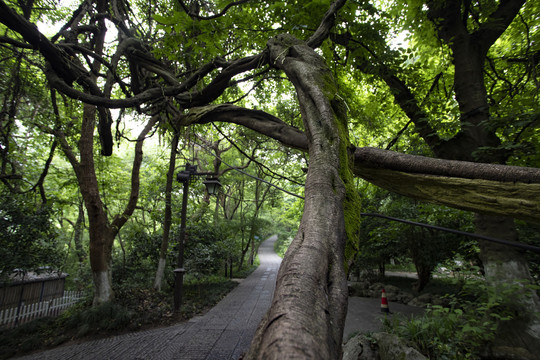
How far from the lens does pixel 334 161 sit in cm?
137

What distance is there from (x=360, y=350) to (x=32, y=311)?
32.3 feet

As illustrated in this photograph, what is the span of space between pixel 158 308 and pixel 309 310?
7.72m

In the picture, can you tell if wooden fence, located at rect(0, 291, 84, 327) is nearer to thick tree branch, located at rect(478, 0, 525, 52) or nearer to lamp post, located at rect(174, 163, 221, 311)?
lamp post, located at rect(174, 163, 221, 311)

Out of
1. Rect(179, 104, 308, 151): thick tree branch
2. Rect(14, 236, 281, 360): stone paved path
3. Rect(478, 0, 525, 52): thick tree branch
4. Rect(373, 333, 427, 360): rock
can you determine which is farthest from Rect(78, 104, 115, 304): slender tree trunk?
Rect(478, 0, 525, 52): thick tree branch

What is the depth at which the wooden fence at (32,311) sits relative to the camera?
7021mm

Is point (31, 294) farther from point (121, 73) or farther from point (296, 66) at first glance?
point (296, 66)

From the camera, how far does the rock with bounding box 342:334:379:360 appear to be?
12.1ft

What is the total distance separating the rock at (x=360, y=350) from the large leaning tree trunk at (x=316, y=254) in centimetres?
351

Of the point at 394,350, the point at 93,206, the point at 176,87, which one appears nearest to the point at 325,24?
the point at 176,87

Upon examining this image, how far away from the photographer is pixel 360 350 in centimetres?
380

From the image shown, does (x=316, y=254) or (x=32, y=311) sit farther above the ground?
(x=316, y=254)

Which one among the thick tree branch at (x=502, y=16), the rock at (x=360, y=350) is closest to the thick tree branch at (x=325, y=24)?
the thick tree branch at (x=502, y=16)

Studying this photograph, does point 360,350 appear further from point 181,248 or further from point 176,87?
point 181,248

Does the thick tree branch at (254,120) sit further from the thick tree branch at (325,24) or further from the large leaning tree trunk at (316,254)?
the thick tree branch at (325,24)
